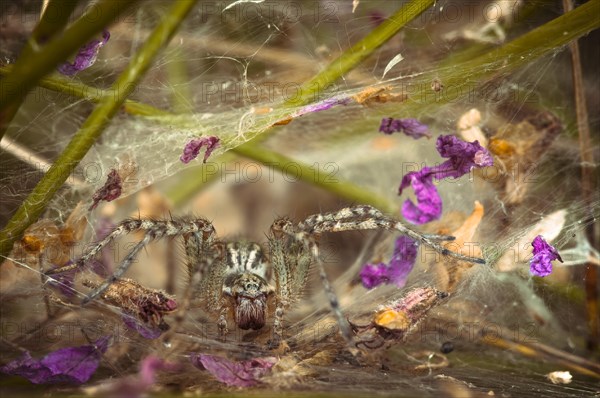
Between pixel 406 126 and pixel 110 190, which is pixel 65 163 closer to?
pixel 110 190

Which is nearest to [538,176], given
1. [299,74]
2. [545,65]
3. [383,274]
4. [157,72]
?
[545,65]

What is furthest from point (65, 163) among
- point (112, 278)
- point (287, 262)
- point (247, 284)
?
point (287, 262)

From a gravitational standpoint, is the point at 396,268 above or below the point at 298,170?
below

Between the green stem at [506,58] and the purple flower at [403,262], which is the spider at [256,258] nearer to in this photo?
the purple flower at [403,262]

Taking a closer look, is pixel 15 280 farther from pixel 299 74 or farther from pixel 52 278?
pixel 299 74

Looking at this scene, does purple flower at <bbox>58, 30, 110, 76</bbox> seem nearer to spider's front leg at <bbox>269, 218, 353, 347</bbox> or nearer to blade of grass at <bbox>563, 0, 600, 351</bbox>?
spider's front leg at <bbox>269, 218, 353, 347</bbox>

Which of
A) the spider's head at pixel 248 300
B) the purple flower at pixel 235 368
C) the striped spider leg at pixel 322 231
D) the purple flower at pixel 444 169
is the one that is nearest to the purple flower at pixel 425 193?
the purple flower at pixel 444 169
